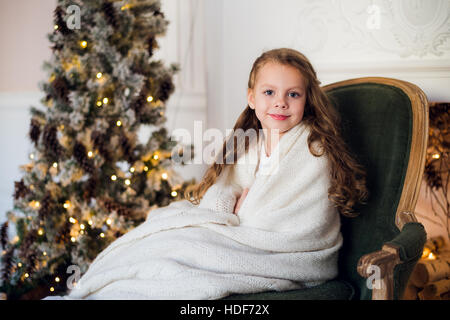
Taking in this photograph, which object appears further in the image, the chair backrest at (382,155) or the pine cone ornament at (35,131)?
the pine cone ornament at (35,131)

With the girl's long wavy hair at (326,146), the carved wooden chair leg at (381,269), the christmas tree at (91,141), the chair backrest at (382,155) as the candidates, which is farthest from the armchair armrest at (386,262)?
the christmas tree at (91,141)

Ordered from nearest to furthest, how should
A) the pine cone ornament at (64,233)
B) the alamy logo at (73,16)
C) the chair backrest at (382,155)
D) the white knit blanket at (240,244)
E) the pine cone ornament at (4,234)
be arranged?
1. the white knit blanket at (240,244)
2. the chair backrest at (382,155)
3. the alamy logo at (73,16)
4. the pine cone ornament at (64,233)
5. the pine cone ornament at (4,234)

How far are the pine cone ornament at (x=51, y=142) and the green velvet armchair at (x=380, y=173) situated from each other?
1350 mm

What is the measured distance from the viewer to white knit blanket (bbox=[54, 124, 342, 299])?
3.71 feet

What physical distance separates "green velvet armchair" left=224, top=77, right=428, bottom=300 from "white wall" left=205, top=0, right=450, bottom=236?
21.4 inches

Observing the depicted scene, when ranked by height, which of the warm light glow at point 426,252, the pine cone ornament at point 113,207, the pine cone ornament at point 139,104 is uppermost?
the pine cone ornament at point 139,104

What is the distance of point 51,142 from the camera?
2070 millimetres

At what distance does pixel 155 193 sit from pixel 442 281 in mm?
1505

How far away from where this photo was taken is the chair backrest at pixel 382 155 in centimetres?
135

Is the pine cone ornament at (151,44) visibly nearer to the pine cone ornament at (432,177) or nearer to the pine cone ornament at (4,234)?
the pine cone ornament at (4,234)

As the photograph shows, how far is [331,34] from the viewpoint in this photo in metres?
2.16

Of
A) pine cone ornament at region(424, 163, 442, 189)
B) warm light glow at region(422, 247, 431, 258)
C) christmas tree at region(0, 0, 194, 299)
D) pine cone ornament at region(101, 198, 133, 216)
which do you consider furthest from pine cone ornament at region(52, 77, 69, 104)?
warm light glow at region(422, 247, 431, 258)
